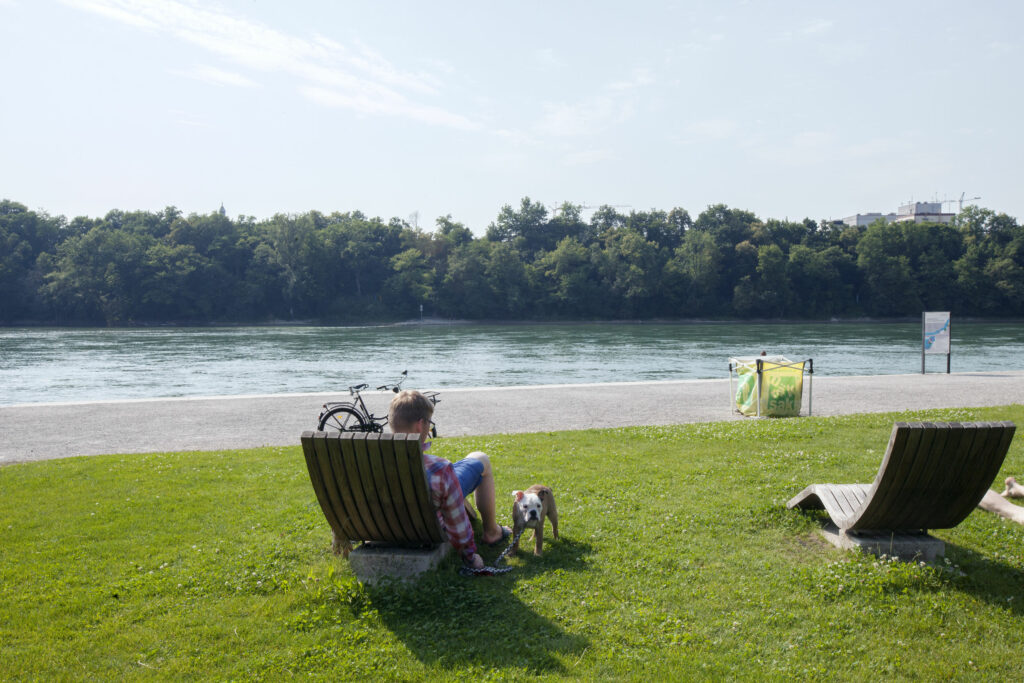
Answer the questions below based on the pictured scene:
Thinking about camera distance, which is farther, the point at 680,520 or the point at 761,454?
the point at 761,454

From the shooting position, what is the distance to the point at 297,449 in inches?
344

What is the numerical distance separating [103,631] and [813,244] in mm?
121413

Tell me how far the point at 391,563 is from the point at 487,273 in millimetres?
103776

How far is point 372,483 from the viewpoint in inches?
157

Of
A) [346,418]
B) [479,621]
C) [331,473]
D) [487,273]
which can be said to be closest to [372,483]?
[331,473]

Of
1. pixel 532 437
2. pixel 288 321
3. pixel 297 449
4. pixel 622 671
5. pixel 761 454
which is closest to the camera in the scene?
pixel 622 671

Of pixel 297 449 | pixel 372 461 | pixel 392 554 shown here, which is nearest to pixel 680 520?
pixel 392 554

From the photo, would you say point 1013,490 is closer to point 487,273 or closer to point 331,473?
point 331,473

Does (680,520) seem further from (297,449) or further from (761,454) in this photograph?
(297,449)

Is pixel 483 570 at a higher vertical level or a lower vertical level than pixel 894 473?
lower

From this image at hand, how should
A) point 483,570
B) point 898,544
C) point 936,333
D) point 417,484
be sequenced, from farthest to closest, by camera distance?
point 936,333, point 898,544, point 483,570, point 417,484

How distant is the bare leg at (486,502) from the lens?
16.1 ft

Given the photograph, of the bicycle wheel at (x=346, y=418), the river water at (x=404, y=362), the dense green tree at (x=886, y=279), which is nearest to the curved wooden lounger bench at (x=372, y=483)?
the bicycle wheel at (x=346, y=418)

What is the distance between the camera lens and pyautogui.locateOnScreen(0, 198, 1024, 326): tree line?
99.7m
